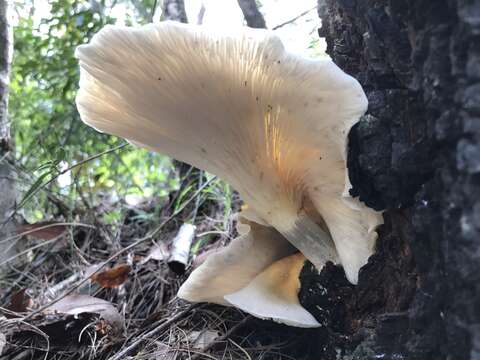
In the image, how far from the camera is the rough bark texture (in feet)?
3.42

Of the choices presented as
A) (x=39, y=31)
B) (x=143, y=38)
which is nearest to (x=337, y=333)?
(x=143, y=38)

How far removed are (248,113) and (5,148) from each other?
7.08ft

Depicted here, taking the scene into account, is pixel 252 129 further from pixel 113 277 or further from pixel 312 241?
pixel 113 277

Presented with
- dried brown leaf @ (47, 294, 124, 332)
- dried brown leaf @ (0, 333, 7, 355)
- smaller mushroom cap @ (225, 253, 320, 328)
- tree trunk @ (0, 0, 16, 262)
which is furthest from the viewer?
tree trunk @ (0, 0, 16, 262)

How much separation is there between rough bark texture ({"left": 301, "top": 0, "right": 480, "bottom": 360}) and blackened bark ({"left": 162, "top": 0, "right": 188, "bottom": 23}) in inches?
85.4


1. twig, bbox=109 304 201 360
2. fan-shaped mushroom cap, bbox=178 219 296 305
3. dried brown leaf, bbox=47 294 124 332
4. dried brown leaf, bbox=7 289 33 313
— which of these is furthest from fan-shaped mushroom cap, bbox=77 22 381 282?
dried brown leaf, bbox=7 289 33 313

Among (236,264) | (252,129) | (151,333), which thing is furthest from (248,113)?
(151,333)

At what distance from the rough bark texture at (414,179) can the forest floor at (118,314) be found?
1.15ft

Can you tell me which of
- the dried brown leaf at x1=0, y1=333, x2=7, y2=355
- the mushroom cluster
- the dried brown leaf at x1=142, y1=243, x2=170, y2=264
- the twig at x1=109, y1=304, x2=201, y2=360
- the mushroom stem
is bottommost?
the dried brown leaf at x1=142, y1=243, x2=170, y2=264

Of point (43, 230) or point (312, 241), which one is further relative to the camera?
point (43, 230)

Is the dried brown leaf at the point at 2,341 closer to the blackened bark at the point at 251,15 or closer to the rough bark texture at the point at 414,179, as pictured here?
the rough bark texture at the point at 414,179

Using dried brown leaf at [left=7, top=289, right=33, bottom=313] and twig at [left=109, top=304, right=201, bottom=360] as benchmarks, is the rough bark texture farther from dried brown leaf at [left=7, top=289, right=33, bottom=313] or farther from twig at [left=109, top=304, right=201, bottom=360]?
dried brown leaf at [left=7, top=289, right=33, bottom=313]

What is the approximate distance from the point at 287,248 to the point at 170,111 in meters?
0.77

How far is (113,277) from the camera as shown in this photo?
246 cm
